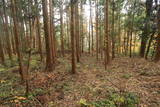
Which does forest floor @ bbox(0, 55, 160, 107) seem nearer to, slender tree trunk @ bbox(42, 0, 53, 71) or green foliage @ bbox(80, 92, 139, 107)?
green foliage @ bbox(80, 92, 139, 107)

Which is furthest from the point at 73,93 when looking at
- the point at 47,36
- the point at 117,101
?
the point at 47,36

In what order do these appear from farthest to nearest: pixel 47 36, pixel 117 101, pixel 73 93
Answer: pixel 47 36 < pixel 73 93 < pixel 117 101

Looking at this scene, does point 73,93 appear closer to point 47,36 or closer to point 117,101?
point 117,101

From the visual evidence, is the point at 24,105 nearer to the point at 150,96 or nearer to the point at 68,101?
the point at 68,101

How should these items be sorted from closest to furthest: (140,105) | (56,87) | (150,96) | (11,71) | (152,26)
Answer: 1. (140,105)
2. (150,96)
3. (56,87)
4. (11,71)
5. (152,26)

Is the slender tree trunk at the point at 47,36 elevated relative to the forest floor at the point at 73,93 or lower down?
elevated

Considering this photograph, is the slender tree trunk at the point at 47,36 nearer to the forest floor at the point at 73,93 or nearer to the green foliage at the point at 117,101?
the forest floor at the point at 73,93

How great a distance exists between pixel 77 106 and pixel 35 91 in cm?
236

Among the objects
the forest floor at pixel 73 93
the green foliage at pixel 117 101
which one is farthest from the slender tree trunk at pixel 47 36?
the green foliage at pixel 117 101

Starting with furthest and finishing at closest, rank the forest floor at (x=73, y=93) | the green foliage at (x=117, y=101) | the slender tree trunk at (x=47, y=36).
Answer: the slender tree trunk at (x=47, y=36) < the forest floor at (x=73, y=93) < the green foliage at (x=117, y=101)

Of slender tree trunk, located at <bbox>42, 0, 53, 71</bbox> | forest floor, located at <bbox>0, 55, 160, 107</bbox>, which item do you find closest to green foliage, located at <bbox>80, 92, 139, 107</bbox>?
forest floor, located at <bbox>0, 55, 160, 107</bbox>

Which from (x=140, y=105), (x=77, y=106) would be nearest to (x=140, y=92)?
(x=140, y=105)

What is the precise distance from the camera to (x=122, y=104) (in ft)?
15.4

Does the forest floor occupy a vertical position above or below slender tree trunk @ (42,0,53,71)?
below
